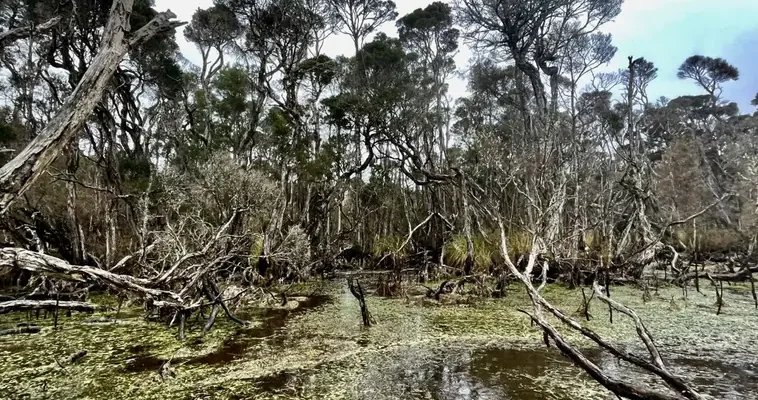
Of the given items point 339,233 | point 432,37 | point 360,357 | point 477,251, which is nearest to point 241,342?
point 360,357

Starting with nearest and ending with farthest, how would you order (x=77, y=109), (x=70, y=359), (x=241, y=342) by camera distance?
(x=77, y=109), (x=70, y=359), (x=241, y=342)

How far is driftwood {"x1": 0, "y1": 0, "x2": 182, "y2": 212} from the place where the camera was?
3.03 meters

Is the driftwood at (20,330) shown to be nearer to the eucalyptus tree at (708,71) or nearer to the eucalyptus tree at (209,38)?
the eucalyptus tree at (209,38)

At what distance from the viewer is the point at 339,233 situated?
15.5 metres

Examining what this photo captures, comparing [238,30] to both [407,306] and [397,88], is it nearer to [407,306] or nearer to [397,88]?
[397,88]

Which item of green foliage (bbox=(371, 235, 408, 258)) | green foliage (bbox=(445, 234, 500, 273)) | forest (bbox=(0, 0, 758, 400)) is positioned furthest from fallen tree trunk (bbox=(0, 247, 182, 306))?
green foliage (bbox=(371, 235, 408, 258))

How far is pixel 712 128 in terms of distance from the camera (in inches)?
1016

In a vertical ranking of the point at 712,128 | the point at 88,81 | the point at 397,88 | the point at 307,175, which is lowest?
the point at 88,81

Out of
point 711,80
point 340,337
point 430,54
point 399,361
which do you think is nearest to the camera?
point 399,361

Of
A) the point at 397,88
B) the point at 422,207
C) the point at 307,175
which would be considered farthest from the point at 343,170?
the point at 422,207

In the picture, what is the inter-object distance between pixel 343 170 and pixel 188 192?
575 centimetres

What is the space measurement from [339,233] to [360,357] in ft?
36.2

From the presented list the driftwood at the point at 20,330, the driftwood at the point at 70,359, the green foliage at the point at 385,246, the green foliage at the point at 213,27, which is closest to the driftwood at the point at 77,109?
the driftwood at the point at 70,359

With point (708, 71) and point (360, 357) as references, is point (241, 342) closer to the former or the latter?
point (360, 357)
